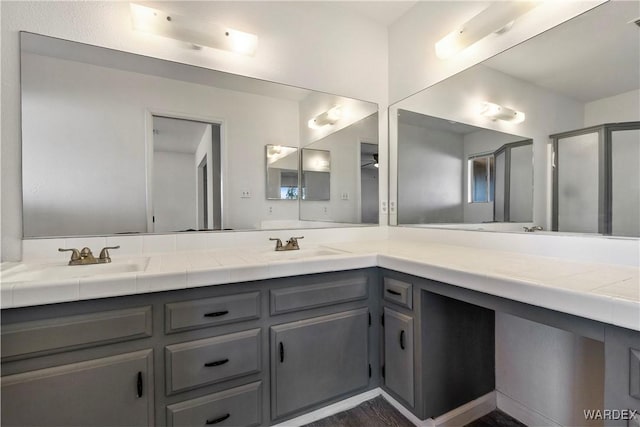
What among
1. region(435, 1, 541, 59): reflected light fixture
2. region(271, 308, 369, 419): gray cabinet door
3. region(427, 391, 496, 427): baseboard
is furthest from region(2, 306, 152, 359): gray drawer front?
region(435, 1, 541, 59): reflected light fixture

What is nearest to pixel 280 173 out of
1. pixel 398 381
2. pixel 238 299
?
pixel 238 299

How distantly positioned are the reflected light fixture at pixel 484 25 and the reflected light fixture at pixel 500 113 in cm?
38

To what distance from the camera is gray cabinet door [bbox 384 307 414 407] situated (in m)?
1.40

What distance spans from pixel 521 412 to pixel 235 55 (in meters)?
2.60

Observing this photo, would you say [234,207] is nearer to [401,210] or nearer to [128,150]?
[128,150]

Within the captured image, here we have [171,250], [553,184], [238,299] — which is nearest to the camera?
[238,299]

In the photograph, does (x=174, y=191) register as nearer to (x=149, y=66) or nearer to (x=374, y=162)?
(x=149, y=66)

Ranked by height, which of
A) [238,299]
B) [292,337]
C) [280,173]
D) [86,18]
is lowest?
[292,337]

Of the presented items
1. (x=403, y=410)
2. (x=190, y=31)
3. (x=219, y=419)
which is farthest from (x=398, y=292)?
(x=190, y=31)

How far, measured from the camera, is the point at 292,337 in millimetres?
1333

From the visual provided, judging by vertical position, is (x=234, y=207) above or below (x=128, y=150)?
below

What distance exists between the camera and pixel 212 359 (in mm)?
1160

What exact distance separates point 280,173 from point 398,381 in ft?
4.69

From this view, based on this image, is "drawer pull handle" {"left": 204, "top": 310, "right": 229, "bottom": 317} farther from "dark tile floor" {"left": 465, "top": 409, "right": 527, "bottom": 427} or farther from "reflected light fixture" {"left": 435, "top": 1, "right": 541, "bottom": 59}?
"reflected light fixture" {"left": 435, "top": 1, "right": 541, "bottom": 59}
